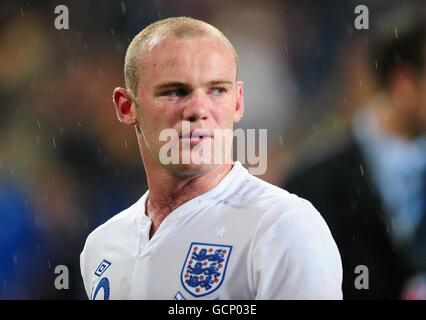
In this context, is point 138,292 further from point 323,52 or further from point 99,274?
point 323,52

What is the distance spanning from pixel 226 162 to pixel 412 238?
9.63 ft

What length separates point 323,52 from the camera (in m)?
5.31

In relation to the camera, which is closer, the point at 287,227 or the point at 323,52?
the point at 287,227

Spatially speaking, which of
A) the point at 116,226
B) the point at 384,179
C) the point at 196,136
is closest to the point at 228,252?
the point at 196,136

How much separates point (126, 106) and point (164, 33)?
1.18ft

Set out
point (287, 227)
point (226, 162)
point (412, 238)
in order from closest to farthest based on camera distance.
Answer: point (287, 227)
point (226, 162)
point (412, 238)

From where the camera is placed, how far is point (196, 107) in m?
2.18

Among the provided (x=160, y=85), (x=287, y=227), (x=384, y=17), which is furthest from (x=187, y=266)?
(x=384, y=17)

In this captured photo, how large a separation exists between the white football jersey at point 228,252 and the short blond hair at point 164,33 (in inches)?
17.6

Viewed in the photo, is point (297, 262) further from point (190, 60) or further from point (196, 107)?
point (190, 60)

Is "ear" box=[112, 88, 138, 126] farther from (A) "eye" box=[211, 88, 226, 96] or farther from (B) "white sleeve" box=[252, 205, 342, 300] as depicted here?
(B) "white sleeve" box=[252, 205, 342, 300]

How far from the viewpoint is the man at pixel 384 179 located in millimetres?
4867

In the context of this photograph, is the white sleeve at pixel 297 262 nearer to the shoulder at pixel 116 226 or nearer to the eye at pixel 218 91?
the eye at pixel 218 91

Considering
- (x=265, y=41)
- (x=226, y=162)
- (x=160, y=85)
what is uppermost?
(x=265, y=41)
